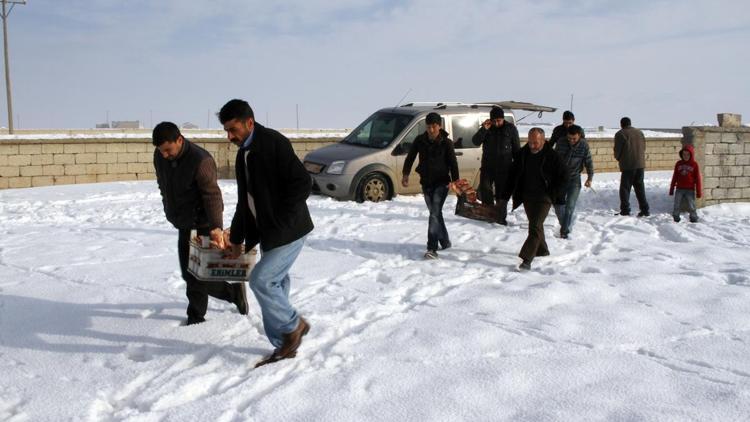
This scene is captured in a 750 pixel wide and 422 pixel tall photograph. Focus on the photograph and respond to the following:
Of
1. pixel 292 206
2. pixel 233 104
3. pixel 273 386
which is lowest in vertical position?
pixel 273 386

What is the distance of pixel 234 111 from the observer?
4.15 m

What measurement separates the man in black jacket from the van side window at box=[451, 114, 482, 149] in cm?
470

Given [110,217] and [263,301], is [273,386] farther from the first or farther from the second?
[110,217]

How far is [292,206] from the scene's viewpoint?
4246 millimetres

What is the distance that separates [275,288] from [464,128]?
28.3 feet

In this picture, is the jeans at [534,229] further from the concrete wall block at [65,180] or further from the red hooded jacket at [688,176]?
the concrete wall block at [65,180]

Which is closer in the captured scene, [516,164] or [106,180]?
[516,164]

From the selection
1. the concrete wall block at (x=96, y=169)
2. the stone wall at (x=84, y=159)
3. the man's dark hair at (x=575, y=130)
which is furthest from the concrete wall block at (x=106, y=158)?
the man's dark hair at (x=575, y=130)

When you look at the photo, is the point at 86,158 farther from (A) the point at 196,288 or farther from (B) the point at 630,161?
(A) the point at 196,288

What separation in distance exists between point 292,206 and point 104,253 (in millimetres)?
4684

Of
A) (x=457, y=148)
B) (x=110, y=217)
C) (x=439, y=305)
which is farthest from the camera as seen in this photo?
(x=457, y=148)

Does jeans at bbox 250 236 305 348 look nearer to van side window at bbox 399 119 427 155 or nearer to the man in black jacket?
the man in black jacket

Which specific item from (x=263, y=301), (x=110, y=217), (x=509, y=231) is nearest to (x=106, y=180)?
(x=110, y=217)

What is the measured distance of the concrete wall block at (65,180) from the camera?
16114 mm
